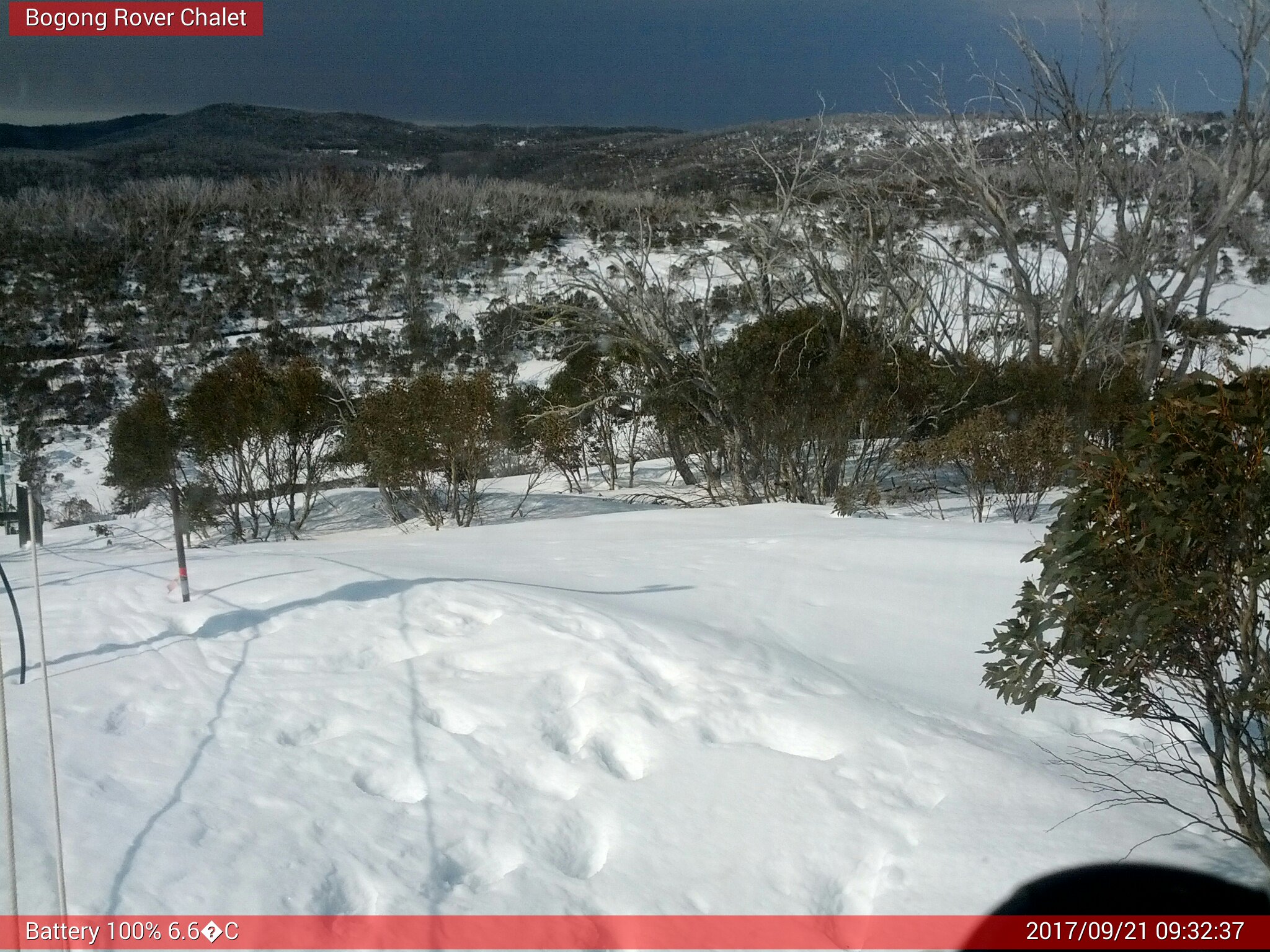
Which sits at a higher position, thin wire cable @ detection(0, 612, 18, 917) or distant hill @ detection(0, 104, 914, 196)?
distant hill @ detection(0, 104, 914, 196)

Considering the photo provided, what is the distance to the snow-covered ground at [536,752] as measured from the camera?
9.40 feet

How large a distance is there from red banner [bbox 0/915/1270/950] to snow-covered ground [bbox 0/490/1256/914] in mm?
61

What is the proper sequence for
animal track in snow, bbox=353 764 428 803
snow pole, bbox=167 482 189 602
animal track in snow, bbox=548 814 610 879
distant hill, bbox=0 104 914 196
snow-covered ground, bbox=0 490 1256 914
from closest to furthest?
snow-covered ground, bbox=0 490 1256 914, animal track in snow, bbox=548 814 610 879, animal track in snow, bbox=353 764 428 803, snow pole, bbox=167 482 189 602, distant hill, bbox=0 104 914 196

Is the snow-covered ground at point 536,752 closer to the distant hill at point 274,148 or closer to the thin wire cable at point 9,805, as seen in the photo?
the thin wire cable at point 9,805

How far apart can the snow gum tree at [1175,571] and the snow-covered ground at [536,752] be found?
58 cm

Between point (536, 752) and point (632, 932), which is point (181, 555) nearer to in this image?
point (536, 752)

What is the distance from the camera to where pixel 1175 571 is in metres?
2.46

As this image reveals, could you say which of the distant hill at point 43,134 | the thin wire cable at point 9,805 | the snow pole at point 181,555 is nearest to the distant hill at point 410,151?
the distant hill at point 43,134

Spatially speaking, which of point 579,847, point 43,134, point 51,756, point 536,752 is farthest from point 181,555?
point 43,134

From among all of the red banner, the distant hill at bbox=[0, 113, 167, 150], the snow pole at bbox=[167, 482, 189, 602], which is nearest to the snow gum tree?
the red banner

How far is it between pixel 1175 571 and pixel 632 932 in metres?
1.75

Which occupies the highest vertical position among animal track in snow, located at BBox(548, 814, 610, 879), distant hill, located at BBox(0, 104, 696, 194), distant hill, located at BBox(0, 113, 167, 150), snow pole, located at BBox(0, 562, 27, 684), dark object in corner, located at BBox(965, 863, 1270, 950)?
distant hill, located at BBox(0, 104, 696, 194)

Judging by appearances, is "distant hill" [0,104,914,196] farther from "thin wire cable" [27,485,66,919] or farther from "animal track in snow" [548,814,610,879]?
"animal track in snow" [548,814,610,879]

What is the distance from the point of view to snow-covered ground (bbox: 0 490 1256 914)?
2865mm
